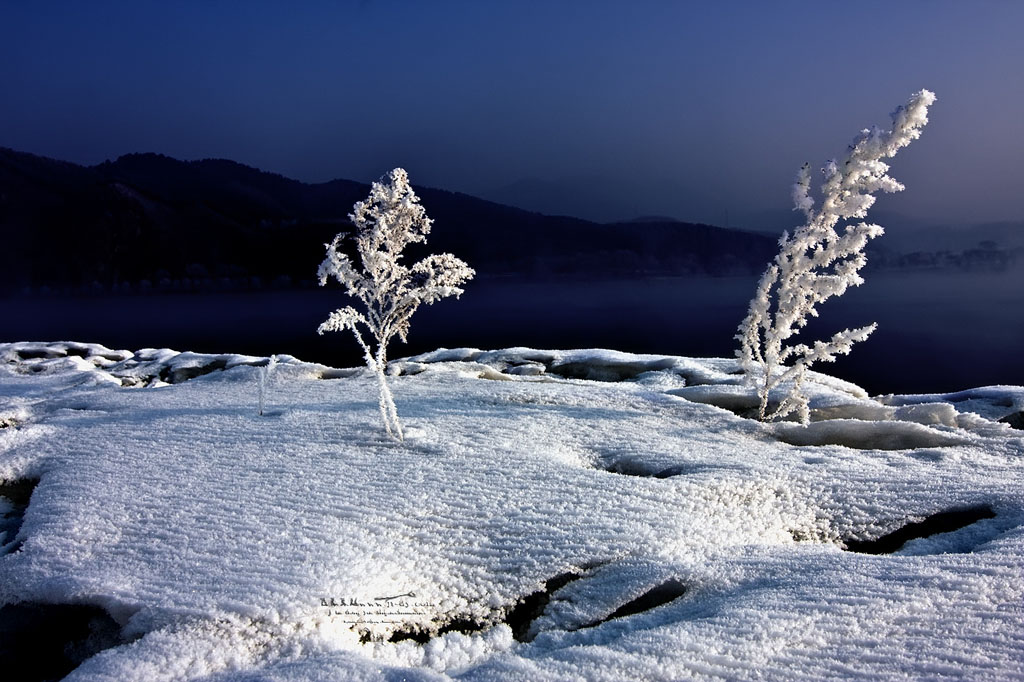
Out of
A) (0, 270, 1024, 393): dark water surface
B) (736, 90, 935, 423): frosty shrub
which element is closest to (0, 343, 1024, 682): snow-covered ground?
(736, 90, 935, 423): frosty shrub

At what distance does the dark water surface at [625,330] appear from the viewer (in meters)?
73.8

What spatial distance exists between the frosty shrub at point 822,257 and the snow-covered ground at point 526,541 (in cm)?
134

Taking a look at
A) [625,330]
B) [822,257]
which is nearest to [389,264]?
[822,257]

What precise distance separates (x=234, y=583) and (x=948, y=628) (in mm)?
5246

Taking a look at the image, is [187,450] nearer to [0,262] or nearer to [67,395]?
[67,395]

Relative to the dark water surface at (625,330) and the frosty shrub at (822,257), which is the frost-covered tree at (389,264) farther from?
the dark water surface at (625,330)

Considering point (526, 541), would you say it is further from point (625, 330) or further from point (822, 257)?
point (625, 330)

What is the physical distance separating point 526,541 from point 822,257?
816 centimetres

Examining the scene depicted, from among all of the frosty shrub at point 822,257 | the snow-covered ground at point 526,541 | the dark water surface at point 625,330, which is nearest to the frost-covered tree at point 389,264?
the snow-covered ground at point 526,541

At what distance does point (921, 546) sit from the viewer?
5.72 meters

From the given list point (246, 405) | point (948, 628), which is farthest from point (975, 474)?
point (246, 405)

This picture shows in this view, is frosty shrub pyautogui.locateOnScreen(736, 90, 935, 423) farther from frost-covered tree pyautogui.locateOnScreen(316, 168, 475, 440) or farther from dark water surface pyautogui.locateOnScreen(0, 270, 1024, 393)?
dark water surface pyautogui.locateOnScreen(0, 270, 1024, 393)

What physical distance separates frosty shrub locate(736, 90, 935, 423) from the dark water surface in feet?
174

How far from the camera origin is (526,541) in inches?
229
